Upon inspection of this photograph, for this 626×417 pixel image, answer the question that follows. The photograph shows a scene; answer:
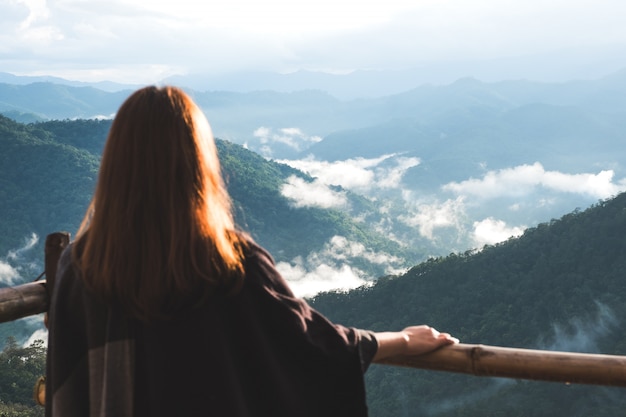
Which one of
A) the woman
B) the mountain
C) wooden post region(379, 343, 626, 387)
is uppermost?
the woman

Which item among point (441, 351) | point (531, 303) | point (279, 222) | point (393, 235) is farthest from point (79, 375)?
point (393, 235)

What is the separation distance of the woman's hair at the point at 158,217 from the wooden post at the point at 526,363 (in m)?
0.73

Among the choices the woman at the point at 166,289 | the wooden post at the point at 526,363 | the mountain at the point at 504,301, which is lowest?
the mountain at the point at 504,301

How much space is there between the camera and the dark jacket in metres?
1.48

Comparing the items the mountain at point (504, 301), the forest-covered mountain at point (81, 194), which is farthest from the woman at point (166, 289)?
the forest-covered mountain at point (81, 194)

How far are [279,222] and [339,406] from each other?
3145 inches

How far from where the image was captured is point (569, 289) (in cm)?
3541

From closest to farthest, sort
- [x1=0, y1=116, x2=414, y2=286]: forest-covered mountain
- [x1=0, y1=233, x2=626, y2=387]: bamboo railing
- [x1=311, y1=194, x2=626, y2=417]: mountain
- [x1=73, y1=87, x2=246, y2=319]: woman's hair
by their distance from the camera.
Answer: [x1=73, y1=87, x2=246, y2=319]: woman's hair → [x1=0, y1=233, x2=626, y2=387]: bamboo railing → [x1=311, y1=194, x2=626, y2=417]: mountain → [x1=0, y1=116, x2=414, y2=286]: forest-covered mountain

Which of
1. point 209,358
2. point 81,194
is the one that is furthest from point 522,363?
point 81,194

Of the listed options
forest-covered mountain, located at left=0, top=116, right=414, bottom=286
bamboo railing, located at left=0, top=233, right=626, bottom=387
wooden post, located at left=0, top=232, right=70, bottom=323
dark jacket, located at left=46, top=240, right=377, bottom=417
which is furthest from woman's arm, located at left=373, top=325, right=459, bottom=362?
forest-covered mountain, located at left=0, top=116, right=414, bottom=286

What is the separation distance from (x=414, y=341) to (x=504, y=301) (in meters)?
34.1

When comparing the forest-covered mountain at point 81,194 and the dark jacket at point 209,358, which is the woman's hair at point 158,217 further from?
the forest-covered mountain at point 81,194

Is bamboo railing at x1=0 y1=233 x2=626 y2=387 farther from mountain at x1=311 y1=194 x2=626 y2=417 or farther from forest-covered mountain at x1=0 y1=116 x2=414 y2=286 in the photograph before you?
forest-covered mountain at x1=0 y1=116 x2=414 y2=286

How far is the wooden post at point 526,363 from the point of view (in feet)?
6.00
